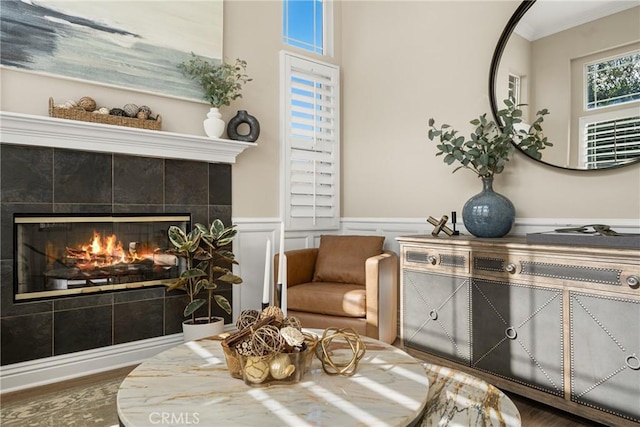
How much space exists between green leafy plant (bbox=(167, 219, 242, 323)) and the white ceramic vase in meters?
0.66

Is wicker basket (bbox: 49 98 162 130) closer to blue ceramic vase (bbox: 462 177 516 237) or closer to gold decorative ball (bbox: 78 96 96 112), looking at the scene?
gold decorative ball (bbox: 78 96 96 112)

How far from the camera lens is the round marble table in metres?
0.98

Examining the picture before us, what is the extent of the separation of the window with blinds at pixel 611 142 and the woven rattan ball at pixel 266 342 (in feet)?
6.97

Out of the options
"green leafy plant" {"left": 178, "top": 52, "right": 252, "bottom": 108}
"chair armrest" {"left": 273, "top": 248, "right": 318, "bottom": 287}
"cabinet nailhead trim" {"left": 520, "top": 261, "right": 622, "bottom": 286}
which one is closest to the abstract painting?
"green leafy plant" {"left": 178, "top": 52, "right": 252, "bottom": 108}

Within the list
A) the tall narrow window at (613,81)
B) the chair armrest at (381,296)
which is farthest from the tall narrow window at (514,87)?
the chair armrest at (381,296)

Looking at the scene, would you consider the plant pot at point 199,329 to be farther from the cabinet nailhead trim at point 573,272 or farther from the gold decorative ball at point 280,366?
the cabinet nailhead trim at point 573,272

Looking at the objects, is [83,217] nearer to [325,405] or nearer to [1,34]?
[1,34]

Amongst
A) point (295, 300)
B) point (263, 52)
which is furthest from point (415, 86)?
point (295, 300)

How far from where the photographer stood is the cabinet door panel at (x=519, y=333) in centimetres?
193

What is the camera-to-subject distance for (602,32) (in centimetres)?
232

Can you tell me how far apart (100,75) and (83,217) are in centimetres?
93

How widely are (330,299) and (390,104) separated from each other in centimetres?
183

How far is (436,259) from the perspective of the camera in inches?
97.0

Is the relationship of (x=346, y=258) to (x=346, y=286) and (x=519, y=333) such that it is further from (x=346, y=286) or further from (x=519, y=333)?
(x=519, y=333)
